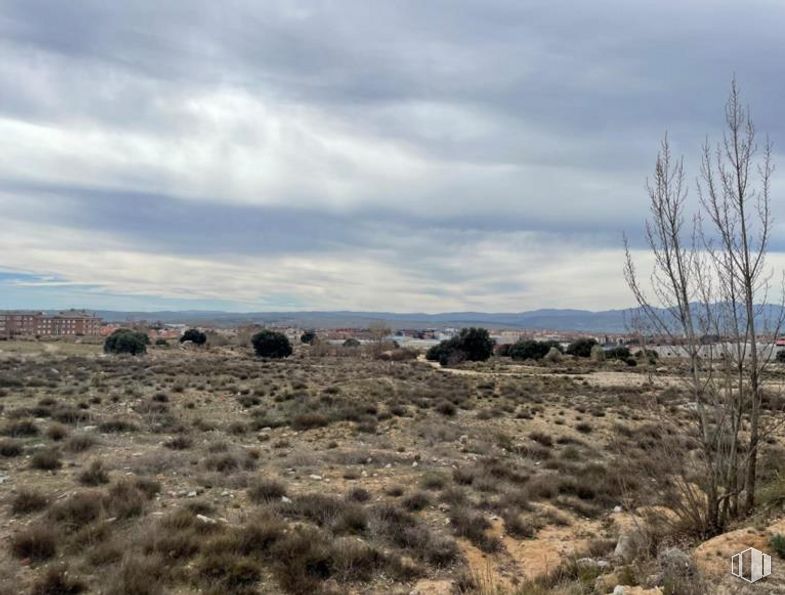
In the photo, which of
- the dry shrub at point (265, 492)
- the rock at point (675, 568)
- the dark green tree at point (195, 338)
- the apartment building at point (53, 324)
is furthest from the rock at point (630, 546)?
the apartment building at point (53, 324)

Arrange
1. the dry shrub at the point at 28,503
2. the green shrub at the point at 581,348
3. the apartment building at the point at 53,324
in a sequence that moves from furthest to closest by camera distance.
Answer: the apartment building at the point at 53,324
the green shrub at the point at 581,348
the dry shrub at the point at 28,503

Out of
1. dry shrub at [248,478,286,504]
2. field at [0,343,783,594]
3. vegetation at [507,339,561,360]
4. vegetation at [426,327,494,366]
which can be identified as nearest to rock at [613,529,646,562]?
field at [0,343,783,594]

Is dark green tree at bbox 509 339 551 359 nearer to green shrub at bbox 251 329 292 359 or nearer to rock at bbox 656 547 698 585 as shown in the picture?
green shrub at bbox 251 329 292 359

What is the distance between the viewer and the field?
249 inches

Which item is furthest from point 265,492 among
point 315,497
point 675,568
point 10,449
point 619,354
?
point 619,354

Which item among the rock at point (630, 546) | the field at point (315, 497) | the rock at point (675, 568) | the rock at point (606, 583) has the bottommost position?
the field at point (315, 497)

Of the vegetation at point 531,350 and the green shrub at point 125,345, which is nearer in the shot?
the green shrub at point 125,345

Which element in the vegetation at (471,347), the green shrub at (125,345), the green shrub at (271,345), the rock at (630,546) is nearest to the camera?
the rock at (630,546)

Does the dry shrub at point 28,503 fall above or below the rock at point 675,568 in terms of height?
below

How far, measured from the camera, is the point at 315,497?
29.3 ft

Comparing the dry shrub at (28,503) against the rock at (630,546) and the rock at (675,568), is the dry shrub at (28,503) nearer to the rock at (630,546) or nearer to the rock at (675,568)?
the rock at (630,546)

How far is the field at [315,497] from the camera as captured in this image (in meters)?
6.32

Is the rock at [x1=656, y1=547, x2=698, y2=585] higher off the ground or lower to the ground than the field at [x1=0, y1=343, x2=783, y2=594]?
higher

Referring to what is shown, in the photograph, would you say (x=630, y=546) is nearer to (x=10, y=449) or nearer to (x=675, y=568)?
(x=675, y=568)
